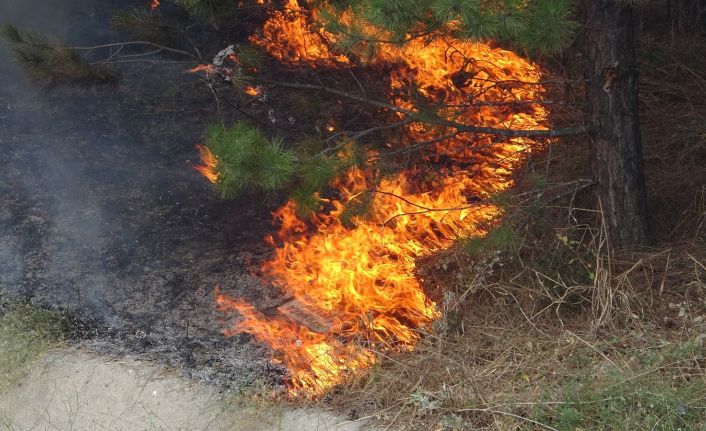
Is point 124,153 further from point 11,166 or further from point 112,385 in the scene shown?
point 112,385

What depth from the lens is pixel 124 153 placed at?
6.74 meters

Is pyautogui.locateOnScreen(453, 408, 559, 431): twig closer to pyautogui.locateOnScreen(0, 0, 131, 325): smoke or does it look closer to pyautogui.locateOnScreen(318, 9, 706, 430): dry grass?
pyautogui.locateOnScreen(318, 9, 706, 430): dry grass

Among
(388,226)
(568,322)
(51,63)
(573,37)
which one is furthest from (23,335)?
(573,37)

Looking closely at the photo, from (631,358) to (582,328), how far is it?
529 mm

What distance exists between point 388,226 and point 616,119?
1.80 m

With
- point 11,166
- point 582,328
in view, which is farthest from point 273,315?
point 11,166

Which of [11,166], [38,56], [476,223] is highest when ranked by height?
[38,56]

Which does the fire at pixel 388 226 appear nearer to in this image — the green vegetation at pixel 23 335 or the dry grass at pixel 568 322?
the dry grass at pixel 568 322

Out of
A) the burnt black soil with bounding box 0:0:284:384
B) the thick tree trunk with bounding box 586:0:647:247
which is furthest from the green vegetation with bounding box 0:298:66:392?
the thick tree trunk with bounding box 586:0:647:247

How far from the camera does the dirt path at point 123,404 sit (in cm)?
441

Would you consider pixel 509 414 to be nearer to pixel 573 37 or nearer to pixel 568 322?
pixel 568 322

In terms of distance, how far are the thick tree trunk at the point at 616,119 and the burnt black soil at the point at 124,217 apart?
7.64ft

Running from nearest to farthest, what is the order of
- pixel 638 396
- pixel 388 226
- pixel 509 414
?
pixel 638 396
pixel 509 414
pixel 388 226

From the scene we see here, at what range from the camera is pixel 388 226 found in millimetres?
5801
